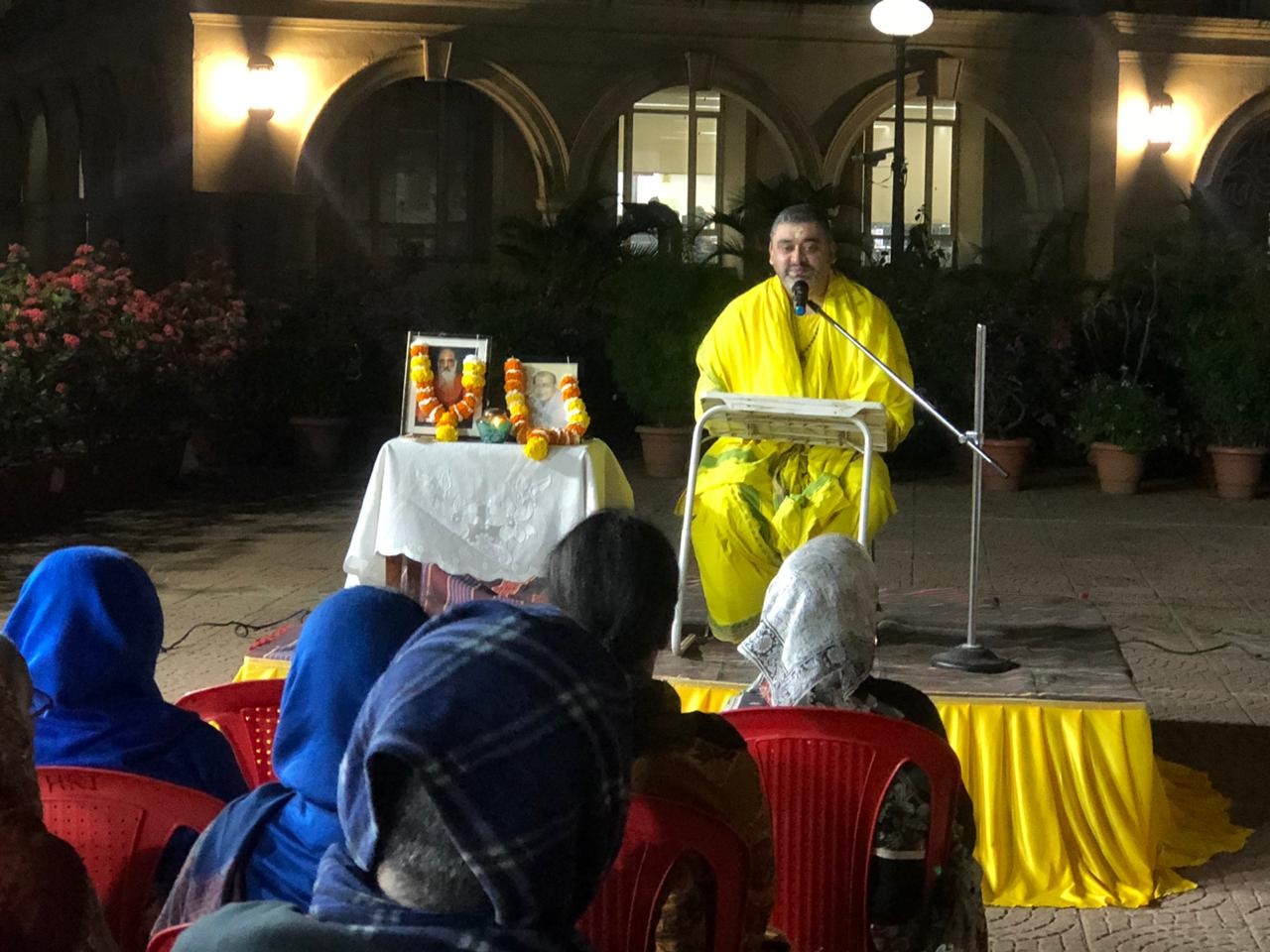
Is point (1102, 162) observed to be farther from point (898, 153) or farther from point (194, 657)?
point (194, 657)

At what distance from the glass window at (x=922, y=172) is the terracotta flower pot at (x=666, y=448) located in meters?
7.13

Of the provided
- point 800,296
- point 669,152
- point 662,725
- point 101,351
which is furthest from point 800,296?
point 669,152

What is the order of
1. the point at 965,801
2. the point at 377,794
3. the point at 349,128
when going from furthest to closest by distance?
1. the point at 349,128
2. the point at 965,801
3. the point at 377,794

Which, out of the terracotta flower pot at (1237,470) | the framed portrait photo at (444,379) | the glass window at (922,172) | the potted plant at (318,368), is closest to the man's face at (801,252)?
the framed portrait photo at (444,379)

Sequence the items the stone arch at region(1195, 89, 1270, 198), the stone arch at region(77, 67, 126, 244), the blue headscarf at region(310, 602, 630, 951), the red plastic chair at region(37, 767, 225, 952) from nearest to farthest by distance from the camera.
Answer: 1. the blue headscarf at region(310, 602, 630, 951)
2. the red plastic chair at region(37, 767, 225, 952)
3. the stone arch at region(1195, 89, 1270, 198)
4. the stone arch at region(77, 67, 126, 244)

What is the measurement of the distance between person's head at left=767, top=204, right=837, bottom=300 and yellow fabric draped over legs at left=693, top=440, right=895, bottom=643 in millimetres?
624

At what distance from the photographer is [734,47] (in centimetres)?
1666

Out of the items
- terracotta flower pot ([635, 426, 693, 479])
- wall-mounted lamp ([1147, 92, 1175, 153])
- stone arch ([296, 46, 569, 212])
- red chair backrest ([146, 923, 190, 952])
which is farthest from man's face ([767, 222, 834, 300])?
wall-mounted lamp ([1147, 92, 1175, 153])

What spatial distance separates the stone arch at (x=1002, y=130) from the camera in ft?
55.6

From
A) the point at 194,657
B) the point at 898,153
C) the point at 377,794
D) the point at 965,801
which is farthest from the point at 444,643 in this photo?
the point at 898,153

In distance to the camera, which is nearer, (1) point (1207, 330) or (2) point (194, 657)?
(2) point (194, 657)

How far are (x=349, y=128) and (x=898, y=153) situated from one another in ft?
23.6

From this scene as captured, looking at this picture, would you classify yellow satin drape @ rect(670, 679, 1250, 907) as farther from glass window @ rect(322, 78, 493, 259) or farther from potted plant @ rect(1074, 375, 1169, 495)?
glass window @ rect(322, 78, 493, 259)

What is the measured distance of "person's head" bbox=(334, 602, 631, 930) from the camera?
1258 mm
